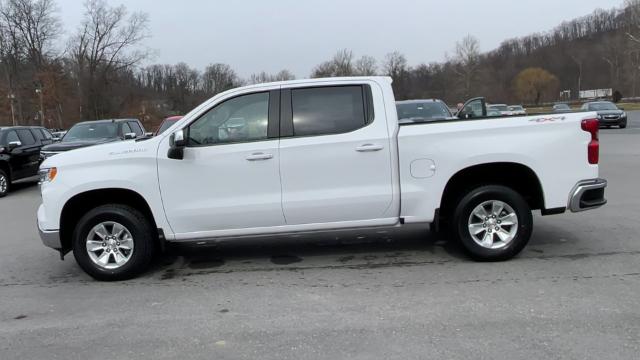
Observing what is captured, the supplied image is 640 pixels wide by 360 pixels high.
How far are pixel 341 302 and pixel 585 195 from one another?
285 centimetres

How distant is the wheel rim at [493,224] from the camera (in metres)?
5.73

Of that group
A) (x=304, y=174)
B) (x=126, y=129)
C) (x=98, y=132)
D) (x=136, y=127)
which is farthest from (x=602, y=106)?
(x=304, y=174)

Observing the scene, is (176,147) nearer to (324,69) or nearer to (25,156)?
(25,156)

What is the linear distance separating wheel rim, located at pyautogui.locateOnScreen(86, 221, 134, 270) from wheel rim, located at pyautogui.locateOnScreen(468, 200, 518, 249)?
3611 millimetres

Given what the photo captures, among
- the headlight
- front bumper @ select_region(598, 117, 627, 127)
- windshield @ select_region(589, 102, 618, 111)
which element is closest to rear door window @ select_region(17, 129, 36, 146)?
the headlight

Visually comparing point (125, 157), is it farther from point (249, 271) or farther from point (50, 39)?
point (50, 39)

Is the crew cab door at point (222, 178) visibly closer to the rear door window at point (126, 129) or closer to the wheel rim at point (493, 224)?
the wheel rim at point (493, 224)

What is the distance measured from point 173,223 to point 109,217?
0.67m

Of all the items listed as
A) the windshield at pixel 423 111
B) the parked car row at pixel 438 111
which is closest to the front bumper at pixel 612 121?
the parked car row at pixel 438 111

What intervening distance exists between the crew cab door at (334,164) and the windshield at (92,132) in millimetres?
9949

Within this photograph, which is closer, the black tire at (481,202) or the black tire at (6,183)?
the black tire at (481,202)

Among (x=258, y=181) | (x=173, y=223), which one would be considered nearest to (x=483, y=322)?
(x=258, y=181)

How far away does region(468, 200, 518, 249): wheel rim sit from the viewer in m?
5.73

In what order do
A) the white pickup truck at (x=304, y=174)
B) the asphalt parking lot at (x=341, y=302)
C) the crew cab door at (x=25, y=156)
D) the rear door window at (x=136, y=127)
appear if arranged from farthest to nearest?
1. the rear door window at (x=136, y=127)
2. the crew cab door at (x=25, y=156)
3. the white pickup truck at (x=304, y=174)
4. the asphalt parking lot at (x=341, y=302)
